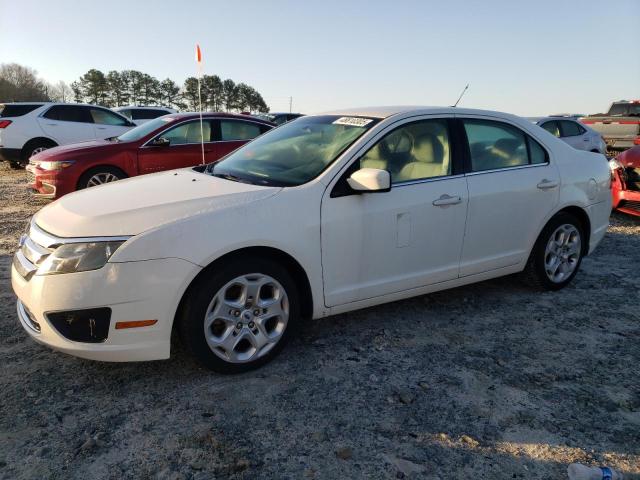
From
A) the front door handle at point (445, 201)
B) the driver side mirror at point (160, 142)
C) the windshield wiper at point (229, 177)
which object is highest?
the driver side mirror at point (160, 142)

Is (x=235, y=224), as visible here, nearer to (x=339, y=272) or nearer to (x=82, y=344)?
(x=339, y=272)

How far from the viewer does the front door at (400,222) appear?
10.3ft

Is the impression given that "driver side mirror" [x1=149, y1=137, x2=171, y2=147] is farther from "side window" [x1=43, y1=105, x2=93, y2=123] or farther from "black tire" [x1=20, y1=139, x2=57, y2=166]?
"black tire" [x1=20, y1=139, x2=57, y2=166]

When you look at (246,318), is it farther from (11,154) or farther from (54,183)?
(11,154)

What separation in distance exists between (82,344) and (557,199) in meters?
3.74

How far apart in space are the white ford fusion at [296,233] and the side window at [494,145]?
1 cm

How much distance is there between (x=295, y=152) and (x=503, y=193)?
164cm

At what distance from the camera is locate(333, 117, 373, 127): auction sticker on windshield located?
350 centimetres

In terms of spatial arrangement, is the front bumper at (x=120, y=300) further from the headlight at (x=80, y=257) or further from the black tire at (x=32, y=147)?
the black tire at (x=32, y=147)

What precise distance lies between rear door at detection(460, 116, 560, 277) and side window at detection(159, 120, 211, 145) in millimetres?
5008

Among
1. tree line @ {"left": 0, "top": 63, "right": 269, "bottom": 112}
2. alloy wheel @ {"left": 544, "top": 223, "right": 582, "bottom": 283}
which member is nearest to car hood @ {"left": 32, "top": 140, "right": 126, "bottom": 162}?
alloy wheel @ {"left": 544, "top": 223, "right": 582, "bottom": 283}

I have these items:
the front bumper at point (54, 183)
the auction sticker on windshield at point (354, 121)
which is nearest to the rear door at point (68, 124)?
the front bumper at point (54, 183)

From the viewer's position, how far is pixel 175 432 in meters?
2.45

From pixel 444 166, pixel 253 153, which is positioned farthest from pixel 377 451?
pixel 253 153
